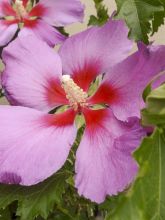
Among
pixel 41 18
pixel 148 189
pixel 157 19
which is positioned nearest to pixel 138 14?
pixel 157 19

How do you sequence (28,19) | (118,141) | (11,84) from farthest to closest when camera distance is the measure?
1. (28,19)
2. (11,84)
3. (118,141)

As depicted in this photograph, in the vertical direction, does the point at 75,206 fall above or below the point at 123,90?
below

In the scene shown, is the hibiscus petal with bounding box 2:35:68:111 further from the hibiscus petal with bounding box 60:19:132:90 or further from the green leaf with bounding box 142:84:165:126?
the green leaf with bounding box 142:84:165:126

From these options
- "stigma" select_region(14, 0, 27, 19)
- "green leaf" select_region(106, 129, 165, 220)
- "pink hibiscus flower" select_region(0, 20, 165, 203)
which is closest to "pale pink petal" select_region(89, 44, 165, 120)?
"pink hibiscus flower" select_region(0, 20, 165, 203)

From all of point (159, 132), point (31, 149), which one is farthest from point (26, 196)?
point (159, 132)

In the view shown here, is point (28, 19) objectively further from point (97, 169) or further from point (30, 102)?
point (97, 169)

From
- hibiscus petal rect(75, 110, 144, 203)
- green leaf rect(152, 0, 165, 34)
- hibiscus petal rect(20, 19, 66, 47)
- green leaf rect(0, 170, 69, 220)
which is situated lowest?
green leaf rect(0, 170, 69, 220)

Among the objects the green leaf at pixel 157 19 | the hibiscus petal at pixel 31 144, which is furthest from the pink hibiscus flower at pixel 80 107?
A: the green leaf at pixel 157 19
